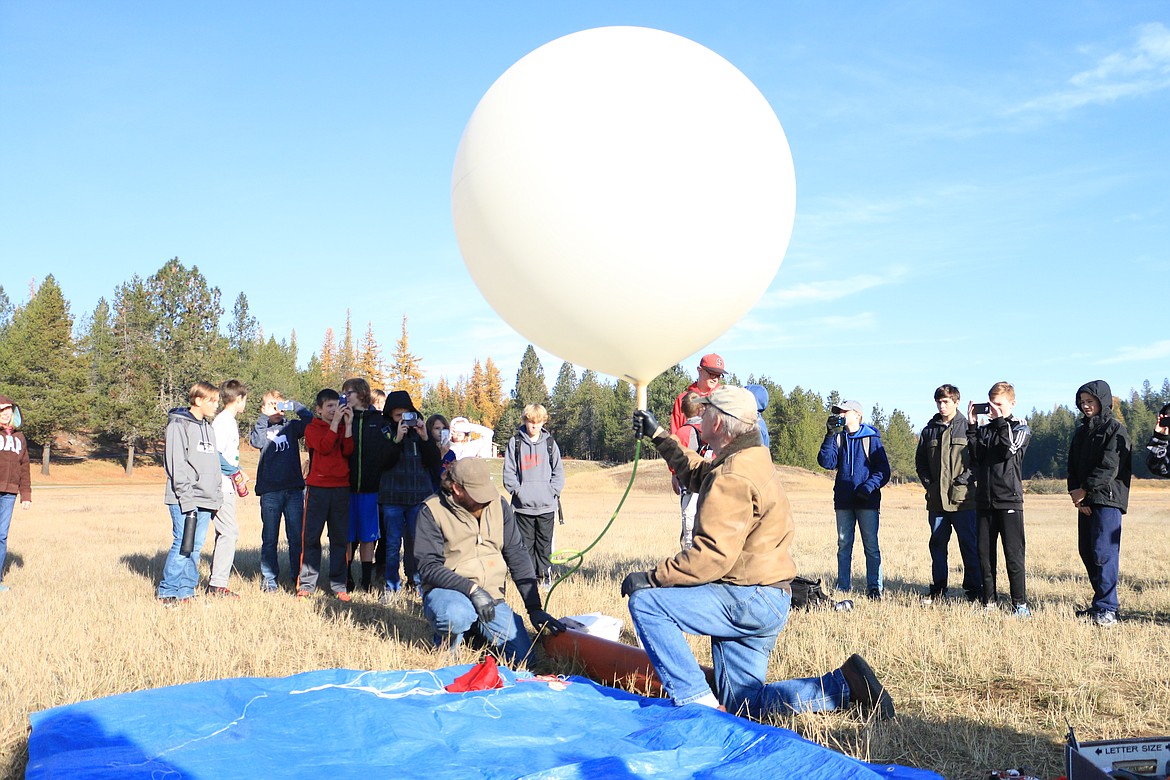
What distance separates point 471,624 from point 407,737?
68.9 inches

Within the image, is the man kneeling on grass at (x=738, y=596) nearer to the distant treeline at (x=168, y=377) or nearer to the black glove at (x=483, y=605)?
the black glove at (x=483, y=605)

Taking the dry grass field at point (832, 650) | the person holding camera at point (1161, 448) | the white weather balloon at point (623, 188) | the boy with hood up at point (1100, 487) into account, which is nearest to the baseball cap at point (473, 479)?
the dry grass field at point (832, 650)

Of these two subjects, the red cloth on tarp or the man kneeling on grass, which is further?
the red cloth on tarp

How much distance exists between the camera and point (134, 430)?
1855 inches

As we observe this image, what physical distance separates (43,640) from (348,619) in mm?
2068

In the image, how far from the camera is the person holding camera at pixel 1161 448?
654cm

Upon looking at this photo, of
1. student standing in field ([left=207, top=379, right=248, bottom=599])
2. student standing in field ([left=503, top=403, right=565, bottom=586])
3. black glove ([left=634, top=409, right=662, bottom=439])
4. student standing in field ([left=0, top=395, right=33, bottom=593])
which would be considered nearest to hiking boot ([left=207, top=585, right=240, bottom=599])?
student standing in field ([left=207, top=379, right=248, bottom=599])

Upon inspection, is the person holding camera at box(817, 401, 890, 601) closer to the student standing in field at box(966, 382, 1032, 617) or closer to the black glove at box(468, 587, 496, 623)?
the student standing in field at box(966, 382, 1032, 617)

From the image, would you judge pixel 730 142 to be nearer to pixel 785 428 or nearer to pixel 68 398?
pixel 68 398

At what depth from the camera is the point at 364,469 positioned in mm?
8414

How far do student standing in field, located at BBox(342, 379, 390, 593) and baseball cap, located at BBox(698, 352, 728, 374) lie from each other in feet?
11.6

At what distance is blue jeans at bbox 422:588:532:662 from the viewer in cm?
531

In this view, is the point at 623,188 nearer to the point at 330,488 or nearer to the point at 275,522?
the point at 330,488

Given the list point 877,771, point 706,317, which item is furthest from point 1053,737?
point 706,317
